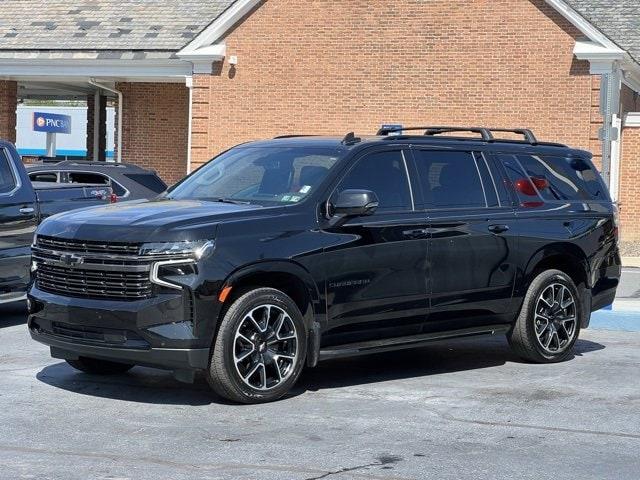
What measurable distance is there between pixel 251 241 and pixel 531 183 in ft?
10.2

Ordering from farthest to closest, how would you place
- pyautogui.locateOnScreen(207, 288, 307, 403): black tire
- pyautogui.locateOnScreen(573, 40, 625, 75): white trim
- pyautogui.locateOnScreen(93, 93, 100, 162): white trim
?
1. pyautogui.locateOnScreen(93, 93, 100, 162): white trim
2. pyautogui.locateOnScreen(573, 40, 625, 75): white trim
3. pyautogui.locateOnScreen(207, 288, 307, 403): black tire

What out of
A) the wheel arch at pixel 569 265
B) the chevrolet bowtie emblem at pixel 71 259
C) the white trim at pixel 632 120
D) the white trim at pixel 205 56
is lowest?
the wheel arch at pixel 569 265

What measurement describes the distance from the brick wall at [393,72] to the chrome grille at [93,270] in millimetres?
17336

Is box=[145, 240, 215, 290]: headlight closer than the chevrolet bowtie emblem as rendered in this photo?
Yes

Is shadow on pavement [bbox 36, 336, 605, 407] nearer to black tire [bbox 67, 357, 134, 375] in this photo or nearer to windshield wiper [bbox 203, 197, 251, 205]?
black tire [bbox 67, 357, 134, 375]

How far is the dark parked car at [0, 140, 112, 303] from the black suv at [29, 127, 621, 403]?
2.98 meters

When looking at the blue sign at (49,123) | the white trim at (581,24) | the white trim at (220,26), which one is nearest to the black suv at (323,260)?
the white trim at (581,24)

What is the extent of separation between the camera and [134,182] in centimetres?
1712

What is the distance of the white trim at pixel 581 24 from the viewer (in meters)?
23.6

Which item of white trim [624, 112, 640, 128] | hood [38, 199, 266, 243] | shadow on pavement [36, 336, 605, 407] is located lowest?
shadow on pavement [36, 336, 605, 407]

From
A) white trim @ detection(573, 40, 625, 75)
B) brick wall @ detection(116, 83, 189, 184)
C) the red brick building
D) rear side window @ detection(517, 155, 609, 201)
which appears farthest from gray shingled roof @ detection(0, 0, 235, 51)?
rear side window @ detection(517, 155, 609, 201)

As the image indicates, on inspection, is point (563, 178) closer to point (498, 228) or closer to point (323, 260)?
point (498, 228)

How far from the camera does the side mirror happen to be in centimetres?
844

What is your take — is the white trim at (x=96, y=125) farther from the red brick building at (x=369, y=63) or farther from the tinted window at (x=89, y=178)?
the tinted window at (x=89, y=178)
